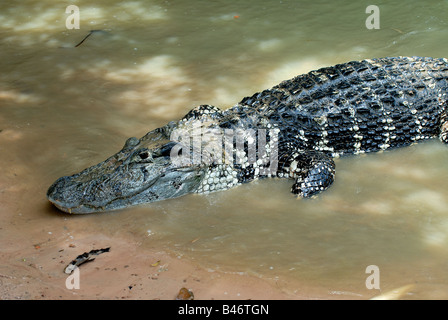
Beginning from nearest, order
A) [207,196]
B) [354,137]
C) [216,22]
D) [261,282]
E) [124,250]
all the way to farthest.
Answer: [261,282], [124,250], [207,196], [354,137], [216,22]

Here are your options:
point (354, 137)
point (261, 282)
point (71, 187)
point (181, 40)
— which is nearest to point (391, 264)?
point (261, 282)

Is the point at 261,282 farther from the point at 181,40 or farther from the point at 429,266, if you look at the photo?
the point at 181,40

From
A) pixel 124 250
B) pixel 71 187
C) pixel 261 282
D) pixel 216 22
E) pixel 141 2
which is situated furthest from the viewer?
pixel 141 2

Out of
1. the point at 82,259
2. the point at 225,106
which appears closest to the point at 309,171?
the point at 225,106

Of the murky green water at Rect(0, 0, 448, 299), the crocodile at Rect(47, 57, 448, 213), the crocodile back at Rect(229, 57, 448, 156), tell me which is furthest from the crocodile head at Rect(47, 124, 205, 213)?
the crocodile back at Rect(229, 57, 448, 156)
